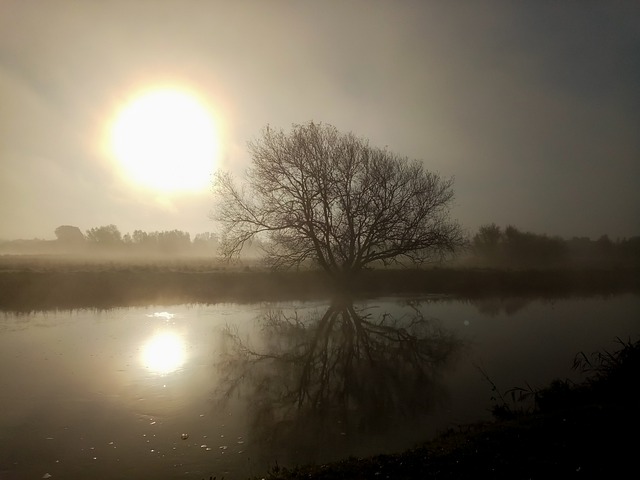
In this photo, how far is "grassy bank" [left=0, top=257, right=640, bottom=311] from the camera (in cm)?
2161

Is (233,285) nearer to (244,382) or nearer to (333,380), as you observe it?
(244,382)

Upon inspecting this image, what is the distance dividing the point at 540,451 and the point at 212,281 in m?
23.7

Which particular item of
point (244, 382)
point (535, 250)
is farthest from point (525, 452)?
point (535, 250)

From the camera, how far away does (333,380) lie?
9.48m

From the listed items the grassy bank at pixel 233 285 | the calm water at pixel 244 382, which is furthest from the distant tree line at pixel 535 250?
the calm water at pixel 244 382

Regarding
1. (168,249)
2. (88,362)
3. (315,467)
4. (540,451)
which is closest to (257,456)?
(315,467)

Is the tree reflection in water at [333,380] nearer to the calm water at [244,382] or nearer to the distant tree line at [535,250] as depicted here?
the calm water at [244,382]

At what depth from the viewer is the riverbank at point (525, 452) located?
173 inches

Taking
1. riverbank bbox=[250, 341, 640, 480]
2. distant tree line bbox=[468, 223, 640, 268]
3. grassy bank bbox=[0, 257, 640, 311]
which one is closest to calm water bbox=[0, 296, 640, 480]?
riverbank bbox=[250, 341, 640, 480]

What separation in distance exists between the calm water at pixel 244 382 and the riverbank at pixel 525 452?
90 cm

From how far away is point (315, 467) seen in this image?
5105mm

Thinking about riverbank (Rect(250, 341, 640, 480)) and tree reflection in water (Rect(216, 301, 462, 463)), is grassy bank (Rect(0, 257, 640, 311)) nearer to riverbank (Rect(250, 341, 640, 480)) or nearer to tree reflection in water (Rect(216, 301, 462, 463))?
tree reflection in water (Rect(216, 301, 462, 463))

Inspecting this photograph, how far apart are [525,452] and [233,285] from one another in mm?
23159

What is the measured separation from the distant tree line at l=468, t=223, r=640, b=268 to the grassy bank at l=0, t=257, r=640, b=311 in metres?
15.2
